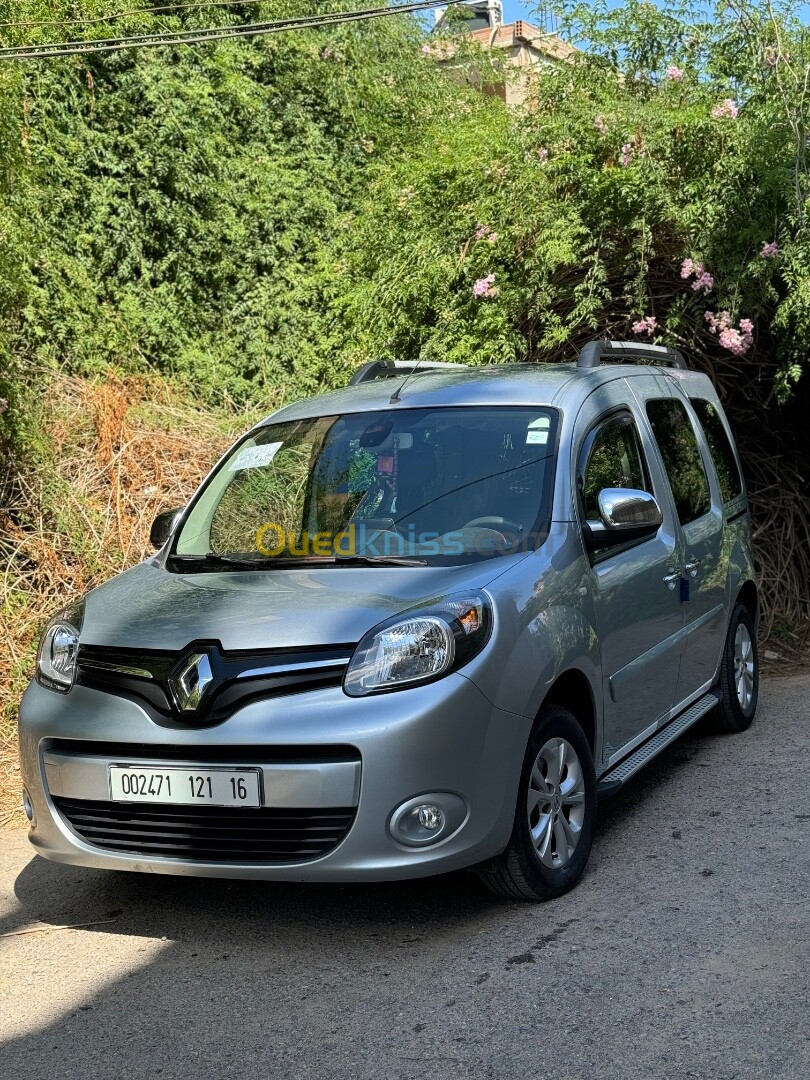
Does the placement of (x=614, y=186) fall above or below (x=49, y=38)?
below

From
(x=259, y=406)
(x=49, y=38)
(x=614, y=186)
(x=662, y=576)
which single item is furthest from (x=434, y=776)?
(x=49, y=38)

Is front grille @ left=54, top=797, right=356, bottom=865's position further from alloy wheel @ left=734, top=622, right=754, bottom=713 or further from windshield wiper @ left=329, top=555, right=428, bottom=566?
alloy wheel @ left=734, top=622, right=754, bottom=713

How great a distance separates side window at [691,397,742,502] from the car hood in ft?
8.50

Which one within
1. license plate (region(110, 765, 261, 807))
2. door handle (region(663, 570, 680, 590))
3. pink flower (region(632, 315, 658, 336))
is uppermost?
pink flower (region(632, 315, 658, 336))

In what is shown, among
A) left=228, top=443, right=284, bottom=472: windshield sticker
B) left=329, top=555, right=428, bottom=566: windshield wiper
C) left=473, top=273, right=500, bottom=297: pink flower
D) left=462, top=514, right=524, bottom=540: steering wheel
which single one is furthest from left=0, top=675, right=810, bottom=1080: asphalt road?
left=473, top=273, right=500, bottom=297: pink flower

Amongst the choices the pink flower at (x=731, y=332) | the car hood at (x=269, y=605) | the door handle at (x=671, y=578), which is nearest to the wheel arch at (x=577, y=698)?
the car hood at (x=269, y=605)

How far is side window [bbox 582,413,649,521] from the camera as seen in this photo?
4.88m

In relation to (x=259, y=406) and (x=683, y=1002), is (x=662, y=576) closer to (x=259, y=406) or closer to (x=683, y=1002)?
(x=683, y=1002)

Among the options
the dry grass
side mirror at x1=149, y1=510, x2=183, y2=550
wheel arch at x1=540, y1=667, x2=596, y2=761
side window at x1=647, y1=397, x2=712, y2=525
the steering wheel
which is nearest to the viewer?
wheel arch at x1=540, y1=667, x2=596, y2=761

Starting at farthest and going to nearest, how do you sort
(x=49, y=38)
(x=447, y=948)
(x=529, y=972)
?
(x=49, y=38), (x=447, y=948), (x=529, y=972)

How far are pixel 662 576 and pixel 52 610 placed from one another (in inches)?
160

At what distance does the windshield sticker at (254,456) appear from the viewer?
5391 millimetres

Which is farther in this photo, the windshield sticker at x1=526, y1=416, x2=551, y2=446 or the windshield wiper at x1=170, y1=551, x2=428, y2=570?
the windshield sticker at x1=526, y1=416, x2=551, y2=446

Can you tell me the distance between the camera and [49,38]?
10.3 m
